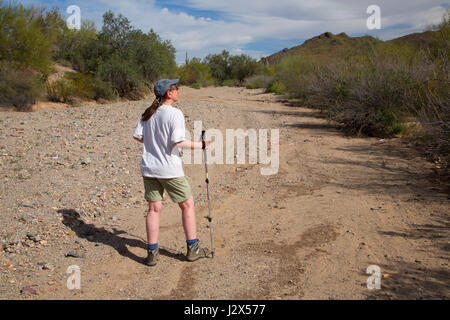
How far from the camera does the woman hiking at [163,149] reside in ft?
12.0

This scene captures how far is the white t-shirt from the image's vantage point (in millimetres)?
3637

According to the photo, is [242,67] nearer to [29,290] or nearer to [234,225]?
[234,225]

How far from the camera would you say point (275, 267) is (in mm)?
3846

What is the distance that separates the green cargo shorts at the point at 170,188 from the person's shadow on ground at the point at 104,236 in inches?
31.4

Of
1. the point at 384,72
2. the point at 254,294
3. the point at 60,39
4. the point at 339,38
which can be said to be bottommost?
the point at 254,294

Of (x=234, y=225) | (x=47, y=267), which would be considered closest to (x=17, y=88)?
(x=47, y=267)

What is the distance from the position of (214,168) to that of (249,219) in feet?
8.82

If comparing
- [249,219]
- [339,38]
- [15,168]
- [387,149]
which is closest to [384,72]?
[387,149]

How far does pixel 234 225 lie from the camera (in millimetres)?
5051

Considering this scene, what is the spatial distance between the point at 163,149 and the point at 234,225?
183 cm

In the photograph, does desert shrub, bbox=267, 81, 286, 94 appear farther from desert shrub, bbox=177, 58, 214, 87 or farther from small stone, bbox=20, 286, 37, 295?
small stone, bbox=20, 286, 37, 295

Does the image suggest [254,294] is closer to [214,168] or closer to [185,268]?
[185,268]

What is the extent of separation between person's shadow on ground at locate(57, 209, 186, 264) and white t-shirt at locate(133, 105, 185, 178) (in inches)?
42.9

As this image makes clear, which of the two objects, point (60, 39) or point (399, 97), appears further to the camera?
point (60, 39)
